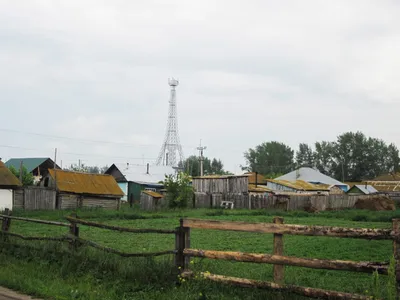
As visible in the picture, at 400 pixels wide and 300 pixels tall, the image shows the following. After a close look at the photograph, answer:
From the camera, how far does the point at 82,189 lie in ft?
153

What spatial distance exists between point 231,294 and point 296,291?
41.2 inches

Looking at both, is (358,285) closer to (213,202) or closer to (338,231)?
(338,231)

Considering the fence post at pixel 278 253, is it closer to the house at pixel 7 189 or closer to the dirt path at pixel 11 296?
the dirt path at pixel 11 296

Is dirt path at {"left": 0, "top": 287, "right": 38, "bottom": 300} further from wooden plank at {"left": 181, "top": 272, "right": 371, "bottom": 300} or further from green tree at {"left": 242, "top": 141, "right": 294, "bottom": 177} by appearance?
green tree at {"left": 242, "top": 141, "right": 294, "bottom": 177}

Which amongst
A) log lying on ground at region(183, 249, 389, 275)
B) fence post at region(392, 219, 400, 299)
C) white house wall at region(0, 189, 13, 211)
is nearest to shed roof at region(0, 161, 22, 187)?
white house wall at region(0, 189, 13, 211)

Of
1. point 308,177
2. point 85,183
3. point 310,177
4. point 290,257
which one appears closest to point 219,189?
point 85,183

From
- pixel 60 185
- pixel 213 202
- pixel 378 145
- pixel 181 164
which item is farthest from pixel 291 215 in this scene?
pixel 378 145

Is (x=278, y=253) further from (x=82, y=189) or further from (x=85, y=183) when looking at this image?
(x=85, y=183)

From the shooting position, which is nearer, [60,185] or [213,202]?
[60,185]

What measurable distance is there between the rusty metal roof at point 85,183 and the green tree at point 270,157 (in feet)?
293

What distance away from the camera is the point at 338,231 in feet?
23.5

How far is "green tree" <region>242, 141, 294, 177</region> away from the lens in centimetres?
13738

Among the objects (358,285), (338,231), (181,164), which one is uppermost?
(181,164)

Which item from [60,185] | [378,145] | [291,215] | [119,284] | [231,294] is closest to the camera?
[231,294]
